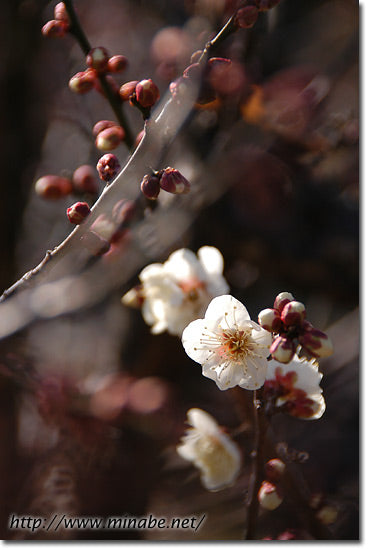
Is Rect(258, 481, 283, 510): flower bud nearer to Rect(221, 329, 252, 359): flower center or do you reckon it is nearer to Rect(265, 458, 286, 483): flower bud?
Rect(265, 458, 286, 483): flower bud

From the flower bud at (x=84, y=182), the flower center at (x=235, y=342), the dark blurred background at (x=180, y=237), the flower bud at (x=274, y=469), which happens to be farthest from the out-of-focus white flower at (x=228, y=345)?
the dark blurred background at (x=180, y=237)

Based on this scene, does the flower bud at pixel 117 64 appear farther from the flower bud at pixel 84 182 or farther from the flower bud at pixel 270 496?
the flower bud at pixel 270 496

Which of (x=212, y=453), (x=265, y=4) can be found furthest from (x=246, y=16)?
(x=212, y=453)

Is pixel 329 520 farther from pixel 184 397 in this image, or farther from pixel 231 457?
pixel 184 397

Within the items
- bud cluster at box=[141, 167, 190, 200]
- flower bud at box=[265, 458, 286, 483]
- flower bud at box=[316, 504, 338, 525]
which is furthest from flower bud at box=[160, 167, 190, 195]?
flower bud at box=[316, 504, 338, 525]

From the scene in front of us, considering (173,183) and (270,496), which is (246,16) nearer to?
(173,183)

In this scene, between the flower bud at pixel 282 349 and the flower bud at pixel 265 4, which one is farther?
the flower bud at pixel 265 4
